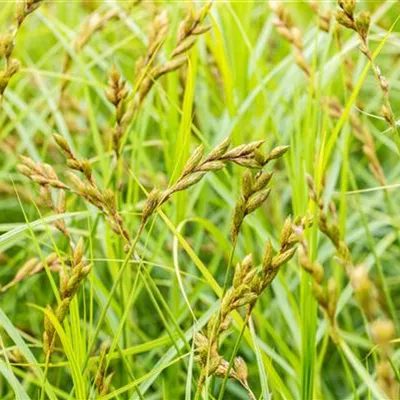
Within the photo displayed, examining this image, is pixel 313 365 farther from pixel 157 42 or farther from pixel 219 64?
pixel 219 64

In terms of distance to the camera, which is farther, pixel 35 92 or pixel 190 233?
pixel 35 92

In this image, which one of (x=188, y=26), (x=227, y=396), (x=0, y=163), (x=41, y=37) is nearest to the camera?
(x=188, y=26)

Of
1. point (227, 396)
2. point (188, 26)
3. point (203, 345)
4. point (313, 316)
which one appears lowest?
point (227, 396)

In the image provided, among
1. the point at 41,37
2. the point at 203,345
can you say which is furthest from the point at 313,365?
the point at 41,37

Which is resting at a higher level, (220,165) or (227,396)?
(220,165)

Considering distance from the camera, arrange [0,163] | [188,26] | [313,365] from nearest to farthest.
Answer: [313,365], [188,26], [0,163]


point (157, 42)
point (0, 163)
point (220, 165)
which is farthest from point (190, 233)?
point (220, 165)
